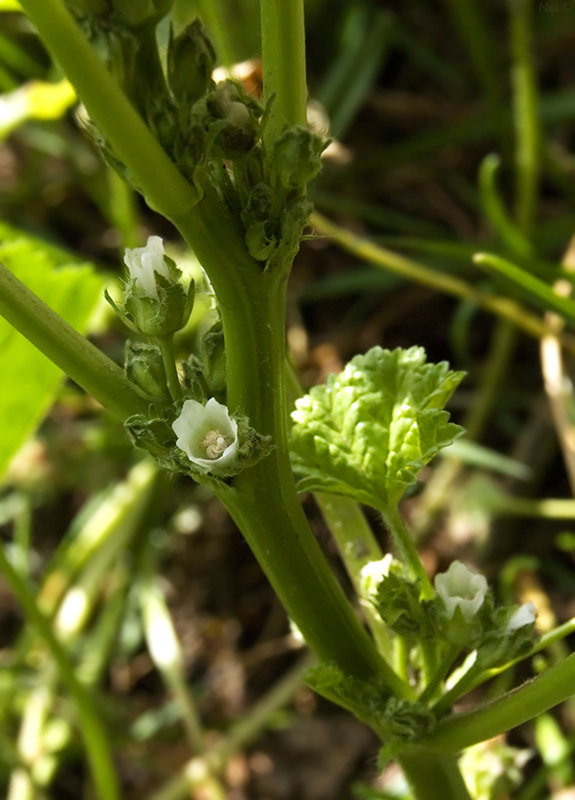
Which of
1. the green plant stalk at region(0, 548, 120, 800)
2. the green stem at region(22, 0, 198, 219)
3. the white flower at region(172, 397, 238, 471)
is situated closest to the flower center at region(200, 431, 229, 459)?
the white flower at region(172, 397, 238, 471)

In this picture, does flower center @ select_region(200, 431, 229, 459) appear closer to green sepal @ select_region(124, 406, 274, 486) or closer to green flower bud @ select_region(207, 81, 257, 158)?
green sepal @ select_region(124, 406, 274, 486)

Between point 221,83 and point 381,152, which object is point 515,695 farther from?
point 381,152

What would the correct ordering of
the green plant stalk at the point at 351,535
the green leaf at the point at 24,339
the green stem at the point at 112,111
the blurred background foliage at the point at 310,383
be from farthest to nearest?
the blurred background foliage at the point at 310,383 → the green leaf at the point at 24,339 → the green plant stalk at the point at 351,535 → the green stem at the point at 112,111

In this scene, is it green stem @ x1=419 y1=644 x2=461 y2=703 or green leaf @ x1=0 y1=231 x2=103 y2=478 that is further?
green leaf @ x1=0 y1=231 x2=103 y2=478

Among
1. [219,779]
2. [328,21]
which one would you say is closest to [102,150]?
[219,779]

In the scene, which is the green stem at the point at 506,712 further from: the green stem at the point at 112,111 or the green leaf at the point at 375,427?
the green stem at the point at 112,111

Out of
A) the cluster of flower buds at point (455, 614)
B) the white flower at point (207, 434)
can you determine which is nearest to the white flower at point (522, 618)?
the cluster of flower buds at point (455, 614)
